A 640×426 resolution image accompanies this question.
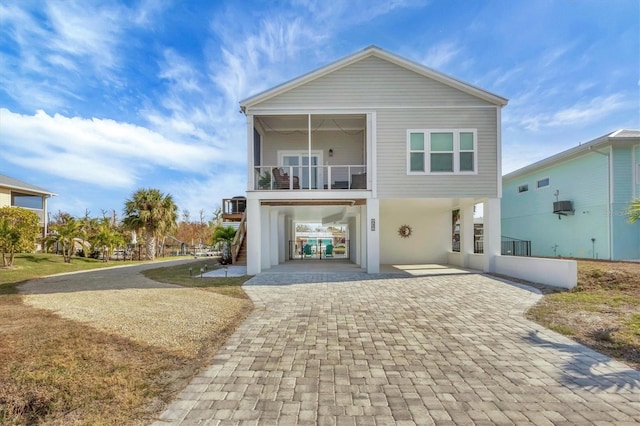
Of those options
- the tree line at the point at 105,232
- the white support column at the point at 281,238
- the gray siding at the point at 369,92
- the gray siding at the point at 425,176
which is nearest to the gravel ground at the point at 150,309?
the gray siding at the point at 425,176

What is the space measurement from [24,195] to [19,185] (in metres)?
2.20

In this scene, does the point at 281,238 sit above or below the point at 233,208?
below

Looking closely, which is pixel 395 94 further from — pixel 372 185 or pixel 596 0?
pixel 596 0

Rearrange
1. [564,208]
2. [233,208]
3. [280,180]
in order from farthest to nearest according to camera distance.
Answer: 1. [233,208]
2. [564,208]
3. [280,180]

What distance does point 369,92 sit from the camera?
1189cm

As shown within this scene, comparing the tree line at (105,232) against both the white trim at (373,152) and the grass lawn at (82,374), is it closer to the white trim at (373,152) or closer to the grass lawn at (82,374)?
the white trim at (373,152)

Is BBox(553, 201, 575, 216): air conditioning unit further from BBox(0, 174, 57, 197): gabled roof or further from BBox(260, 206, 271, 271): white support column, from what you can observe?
BBox(0, 174, 57, 197): gabled roof

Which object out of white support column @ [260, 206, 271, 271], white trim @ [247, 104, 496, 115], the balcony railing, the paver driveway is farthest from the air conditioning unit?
white support column @ [260, 206, 271, 271]

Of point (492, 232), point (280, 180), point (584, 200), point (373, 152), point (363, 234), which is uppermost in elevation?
point (373, 152)

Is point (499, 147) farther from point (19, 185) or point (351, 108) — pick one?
point (19, 185)

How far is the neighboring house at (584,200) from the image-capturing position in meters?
13.8

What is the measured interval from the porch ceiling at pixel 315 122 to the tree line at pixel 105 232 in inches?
306

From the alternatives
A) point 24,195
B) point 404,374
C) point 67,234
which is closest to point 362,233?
point 404,374

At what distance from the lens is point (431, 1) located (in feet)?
38.5
